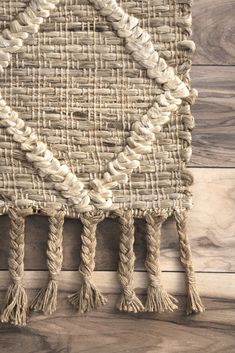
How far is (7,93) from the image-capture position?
2.98ft

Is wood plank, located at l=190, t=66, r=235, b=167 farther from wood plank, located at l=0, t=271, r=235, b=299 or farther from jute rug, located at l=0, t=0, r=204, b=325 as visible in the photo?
wood plank, located at l=0, t=271, r=235, b=299

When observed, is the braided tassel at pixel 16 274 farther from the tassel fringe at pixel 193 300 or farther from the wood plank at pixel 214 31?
the wood plank at pixel 214 31

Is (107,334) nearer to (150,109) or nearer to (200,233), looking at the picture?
(200,233)

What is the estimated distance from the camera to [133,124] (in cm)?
91

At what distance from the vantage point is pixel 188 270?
924 mm

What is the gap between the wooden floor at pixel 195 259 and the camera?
94 cm

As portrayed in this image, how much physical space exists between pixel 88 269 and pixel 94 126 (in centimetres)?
25

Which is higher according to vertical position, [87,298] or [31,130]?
[31,130]

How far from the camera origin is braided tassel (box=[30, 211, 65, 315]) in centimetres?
90

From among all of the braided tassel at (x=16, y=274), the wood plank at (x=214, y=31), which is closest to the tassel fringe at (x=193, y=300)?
the braided tassel at (x=16, y=274)

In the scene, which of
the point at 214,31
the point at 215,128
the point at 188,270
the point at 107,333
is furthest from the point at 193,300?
the point at 214,31

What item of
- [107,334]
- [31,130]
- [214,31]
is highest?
[214,31]

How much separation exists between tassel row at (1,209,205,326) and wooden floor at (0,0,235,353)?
2 centimetres

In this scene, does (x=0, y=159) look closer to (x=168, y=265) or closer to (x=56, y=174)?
(x=56, y=174)
